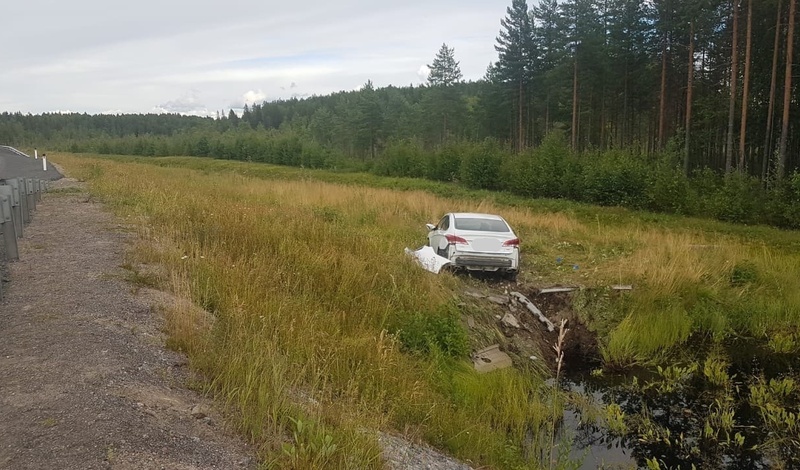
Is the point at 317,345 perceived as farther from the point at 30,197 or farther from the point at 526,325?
the point at 30,197

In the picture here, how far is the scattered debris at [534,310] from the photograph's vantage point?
11.0m

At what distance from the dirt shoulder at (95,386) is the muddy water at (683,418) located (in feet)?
13.4

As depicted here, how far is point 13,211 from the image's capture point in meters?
9.02

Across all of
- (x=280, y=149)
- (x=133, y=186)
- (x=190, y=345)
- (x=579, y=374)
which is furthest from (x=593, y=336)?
(x=280, y=149)

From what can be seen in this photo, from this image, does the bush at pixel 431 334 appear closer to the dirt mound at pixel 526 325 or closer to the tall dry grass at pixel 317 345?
the tall dry grass at pixel 317 345

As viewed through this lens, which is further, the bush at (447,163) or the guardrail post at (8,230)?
the bush at (447,163)

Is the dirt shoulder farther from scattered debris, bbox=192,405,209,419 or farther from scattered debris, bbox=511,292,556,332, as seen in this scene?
scattered debris, bbox=511,292,556,332

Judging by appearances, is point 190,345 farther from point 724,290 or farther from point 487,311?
point 724,290

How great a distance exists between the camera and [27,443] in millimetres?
3467

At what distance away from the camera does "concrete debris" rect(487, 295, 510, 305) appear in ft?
36.9

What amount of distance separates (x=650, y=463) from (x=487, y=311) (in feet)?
14.8

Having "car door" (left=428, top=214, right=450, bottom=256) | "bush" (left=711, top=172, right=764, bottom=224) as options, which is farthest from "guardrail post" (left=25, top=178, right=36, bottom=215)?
"bush" (left=711, top=172, right=764, bottom=224)

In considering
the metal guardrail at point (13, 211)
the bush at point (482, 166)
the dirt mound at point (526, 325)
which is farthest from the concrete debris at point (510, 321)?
the bush at point (482, 166)

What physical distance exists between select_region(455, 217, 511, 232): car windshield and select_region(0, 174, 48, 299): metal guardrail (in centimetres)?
851
